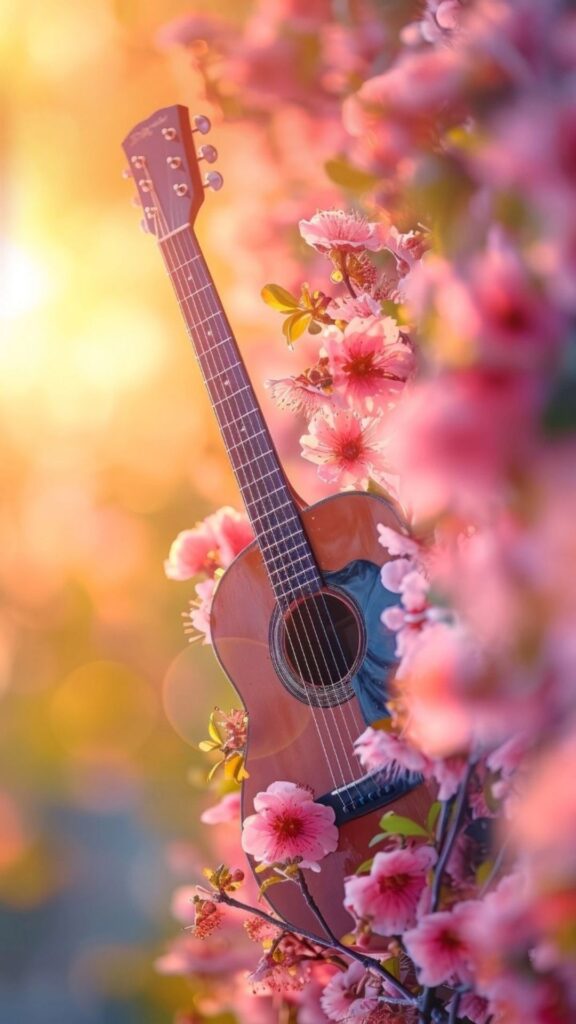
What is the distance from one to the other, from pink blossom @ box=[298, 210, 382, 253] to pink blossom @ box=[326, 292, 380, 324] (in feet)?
0.15

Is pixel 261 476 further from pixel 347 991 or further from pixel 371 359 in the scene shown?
pixel 347 991

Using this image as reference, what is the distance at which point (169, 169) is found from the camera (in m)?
1.07

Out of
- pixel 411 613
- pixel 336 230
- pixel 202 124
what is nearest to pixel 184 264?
pixel 202 124

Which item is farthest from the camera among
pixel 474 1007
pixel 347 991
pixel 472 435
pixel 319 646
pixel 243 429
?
pixel 243 429

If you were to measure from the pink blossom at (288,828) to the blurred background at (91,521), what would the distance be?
82 centimetres

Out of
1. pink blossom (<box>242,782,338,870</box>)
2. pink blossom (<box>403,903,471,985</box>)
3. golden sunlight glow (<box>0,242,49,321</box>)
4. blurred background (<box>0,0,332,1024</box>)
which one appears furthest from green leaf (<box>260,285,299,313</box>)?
golden sunlight glow (<box>0,242,49,321</box>)

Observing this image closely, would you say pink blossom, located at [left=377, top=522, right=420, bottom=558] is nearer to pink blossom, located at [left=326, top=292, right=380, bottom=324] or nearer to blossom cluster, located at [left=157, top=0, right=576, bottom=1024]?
blossom cluster, located at [left=157, top=0, right=576, bottom=1024]

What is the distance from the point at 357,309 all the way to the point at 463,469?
54cm

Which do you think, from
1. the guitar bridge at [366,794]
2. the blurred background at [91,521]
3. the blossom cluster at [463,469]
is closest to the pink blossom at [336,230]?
the blossom cluster at [463,469]

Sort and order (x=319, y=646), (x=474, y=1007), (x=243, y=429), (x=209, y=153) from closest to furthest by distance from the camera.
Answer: (x=474, y=1007) < (x=319, y=646) < (x=243, y=429) < (x=209, y=153)

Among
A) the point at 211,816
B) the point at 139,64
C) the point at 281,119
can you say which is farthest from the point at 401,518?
the point at 139,64

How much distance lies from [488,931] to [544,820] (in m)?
0.17

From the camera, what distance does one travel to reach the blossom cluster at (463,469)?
0.92ft

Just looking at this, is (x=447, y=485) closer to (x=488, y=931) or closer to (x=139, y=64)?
(x=488, y=931)
